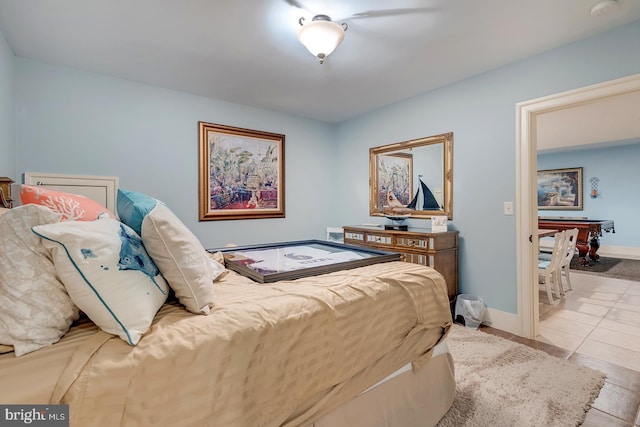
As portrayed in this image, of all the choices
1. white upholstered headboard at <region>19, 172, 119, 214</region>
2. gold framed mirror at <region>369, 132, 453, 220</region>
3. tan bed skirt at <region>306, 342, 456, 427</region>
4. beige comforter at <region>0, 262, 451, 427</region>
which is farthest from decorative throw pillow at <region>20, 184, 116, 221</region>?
gold framed mirror at <region>369, 132, 453, 220</region>

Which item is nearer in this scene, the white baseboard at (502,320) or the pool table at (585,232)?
the white baseboard at (502,320)

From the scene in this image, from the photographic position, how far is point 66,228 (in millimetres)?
867

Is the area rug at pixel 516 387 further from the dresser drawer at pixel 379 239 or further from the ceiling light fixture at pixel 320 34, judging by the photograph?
the ceiling light fixture at pixel 320 34

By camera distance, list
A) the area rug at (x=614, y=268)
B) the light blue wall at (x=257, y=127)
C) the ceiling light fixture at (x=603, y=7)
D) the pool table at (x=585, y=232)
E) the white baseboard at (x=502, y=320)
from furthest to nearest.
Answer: the pool table at (x=585, y=232) → the area rug at (x=614, y=268) → the white baseboard at (x=502, y=320) → the light blue wall at (x=257, y=127) → the ceiling light fixture at (x=603, y=7)

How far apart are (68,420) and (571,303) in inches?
182

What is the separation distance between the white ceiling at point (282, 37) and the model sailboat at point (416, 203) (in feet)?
3.92

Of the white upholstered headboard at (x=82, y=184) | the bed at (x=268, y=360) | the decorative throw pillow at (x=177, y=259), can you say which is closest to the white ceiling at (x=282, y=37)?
the white upholstered headboard at (x=82, y=184)

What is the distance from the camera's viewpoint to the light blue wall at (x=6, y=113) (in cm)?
214

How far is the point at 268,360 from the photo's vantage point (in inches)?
38.4

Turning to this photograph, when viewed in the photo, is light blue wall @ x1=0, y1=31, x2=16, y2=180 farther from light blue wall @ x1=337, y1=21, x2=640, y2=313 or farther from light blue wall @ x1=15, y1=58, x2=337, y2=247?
light blue wall @ x1=337, y1=21, x2=640, y2=313

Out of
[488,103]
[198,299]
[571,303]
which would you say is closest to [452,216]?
[488,103]

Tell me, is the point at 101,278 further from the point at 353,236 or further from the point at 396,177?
the point at 396,177

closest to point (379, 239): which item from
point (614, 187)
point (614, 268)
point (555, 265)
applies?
point (555, 265)

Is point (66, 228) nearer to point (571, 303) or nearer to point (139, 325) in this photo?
point (139, 325)
